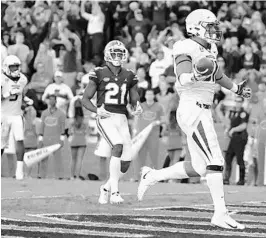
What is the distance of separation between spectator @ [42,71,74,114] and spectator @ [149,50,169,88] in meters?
1.48

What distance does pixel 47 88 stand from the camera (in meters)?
17.4

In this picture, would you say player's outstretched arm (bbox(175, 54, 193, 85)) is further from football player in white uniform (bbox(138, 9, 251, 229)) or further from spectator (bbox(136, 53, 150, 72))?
spectator (bbox(136, 53, 150, 72))

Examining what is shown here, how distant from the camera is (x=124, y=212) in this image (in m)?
9.34

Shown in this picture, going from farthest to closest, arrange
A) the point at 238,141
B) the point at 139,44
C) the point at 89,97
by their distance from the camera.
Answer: the point at 139,44, the point at 238,141, the point at 89,97

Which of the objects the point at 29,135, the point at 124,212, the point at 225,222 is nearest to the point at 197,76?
the point at 225,222

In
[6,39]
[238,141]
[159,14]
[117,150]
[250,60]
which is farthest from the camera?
[6,39]

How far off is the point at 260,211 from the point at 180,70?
72.2 inches

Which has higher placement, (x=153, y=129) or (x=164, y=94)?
(x=164, y=94)

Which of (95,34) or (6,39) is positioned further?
(6,39)

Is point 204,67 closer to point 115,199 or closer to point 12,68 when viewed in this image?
point 115,199

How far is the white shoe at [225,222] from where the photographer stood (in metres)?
8.21

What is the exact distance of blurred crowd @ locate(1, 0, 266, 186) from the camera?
16766 mm

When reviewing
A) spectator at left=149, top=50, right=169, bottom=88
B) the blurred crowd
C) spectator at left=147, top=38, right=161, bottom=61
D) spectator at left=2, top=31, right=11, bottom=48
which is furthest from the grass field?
spectator at left=2, top=31, right=11, bottom=48

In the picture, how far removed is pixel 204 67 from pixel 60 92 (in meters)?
9.08
